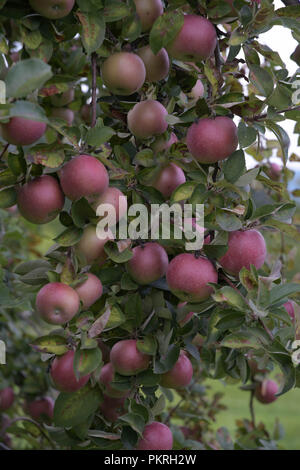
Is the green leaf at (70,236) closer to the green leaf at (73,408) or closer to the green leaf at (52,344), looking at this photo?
the green leaf at (52,344)

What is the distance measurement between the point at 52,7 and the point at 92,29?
0.06 m

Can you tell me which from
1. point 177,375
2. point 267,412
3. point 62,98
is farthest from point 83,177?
point 267,412

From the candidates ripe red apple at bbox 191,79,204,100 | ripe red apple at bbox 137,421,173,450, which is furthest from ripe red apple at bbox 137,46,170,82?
ripe red apple at bbox 137,421,173,450

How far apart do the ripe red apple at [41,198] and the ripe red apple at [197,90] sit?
0.33 metres

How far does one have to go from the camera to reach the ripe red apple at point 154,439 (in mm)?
871

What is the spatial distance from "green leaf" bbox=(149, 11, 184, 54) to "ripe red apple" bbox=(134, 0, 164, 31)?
2.9 inches

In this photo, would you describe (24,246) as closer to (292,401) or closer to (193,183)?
(193,183)

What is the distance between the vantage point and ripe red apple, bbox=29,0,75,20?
725 millimetres

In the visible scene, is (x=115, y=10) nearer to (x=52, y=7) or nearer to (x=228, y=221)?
(x=52, y=7)

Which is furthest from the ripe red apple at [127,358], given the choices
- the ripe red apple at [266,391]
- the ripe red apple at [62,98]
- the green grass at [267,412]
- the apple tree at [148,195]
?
the green grass at [267,412]

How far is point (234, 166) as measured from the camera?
80 centimetres

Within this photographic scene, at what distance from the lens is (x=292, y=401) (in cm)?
498
